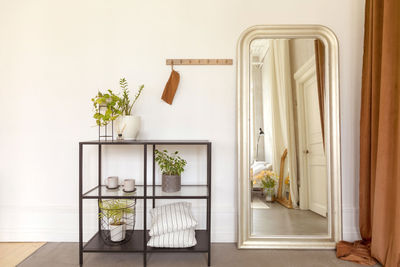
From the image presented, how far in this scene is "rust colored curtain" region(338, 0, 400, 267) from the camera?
5.61ft

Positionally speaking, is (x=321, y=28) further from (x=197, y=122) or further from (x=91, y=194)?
(x=91, y=194)

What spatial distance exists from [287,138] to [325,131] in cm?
31

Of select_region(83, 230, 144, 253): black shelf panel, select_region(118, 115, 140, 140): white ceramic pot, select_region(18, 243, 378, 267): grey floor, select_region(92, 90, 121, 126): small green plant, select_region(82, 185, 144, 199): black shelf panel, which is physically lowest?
select_region(18, 243, 378, 267): grey floor

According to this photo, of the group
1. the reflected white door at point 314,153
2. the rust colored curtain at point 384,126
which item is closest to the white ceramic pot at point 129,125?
the reflected white door at point 314,153

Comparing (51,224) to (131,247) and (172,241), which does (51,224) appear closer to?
(131,247)

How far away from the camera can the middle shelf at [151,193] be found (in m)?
1.85

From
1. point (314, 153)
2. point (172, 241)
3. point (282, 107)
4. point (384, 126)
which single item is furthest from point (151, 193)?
point (384, 126)

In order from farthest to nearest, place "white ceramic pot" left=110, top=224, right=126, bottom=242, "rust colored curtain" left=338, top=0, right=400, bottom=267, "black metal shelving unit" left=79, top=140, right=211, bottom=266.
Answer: "white ceramic pot" left=110, top=224, right=126, bottom=242
"black metal shelving unit" left=79, top=140, right=211, bottom=266
"rust colored curtain" left=338, top=0, right=400, bottom=267

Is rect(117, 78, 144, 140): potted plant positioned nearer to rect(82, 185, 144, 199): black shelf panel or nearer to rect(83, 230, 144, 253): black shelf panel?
rect(82, 185, 144, 199): black shelf panel

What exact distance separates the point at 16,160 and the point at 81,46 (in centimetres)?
110

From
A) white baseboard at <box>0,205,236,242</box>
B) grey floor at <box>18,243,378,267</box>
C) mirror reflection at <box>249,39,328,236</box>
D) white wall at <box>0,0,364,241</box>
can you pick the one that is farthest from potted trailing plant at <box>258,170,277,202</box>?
white baseboard at <box>0,205,236,242</box>

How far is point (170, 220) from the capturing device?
190cm

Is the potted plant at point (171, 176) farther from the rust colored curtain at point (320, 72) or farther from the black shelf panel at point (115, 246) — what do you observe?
the rust colored curtain at point (320, 72)

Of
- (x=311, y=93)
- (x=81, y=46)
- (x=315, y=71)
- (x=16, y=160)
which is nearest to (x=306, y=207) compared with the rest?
(x=311, y=93)
